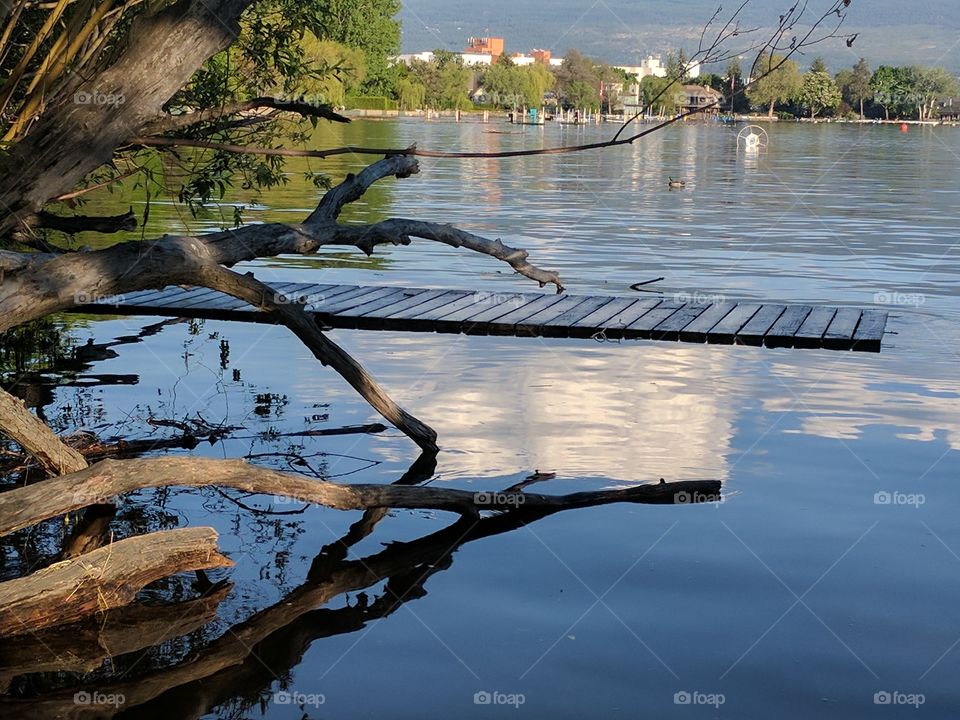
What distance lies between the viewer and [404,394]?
11047 millimetres

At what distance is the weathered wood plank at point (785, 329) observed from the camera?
1297cm

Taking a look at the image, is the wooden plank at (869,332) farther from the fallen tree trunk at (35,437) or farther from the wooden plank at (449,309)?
the fallen tree trunk at (35,437)

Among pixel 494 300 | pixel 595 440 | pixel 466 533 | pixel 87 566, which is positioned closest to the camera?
pixel 87 566

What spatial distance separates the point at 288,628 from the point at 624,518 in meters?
2.43

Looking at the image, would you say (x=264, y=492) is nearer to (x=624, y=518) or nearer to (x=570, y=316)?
(x=624, y=518)

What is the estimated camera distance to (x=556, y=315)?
45.8ft

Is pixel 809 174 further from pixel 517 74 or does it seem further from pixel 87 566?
pixel 517 74

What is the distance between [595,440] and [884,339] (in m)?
5.43

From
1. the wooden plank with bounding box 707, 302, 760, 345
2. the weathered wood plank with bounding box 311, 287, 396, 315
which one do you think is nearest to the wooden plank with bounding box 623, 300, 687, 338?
the wooden plank with bounding box 707, 302, 760, 345

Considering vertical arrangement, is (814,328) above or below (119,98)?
below

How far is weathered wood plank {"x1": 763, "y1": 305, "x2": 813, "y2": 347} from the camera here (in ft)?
42.5

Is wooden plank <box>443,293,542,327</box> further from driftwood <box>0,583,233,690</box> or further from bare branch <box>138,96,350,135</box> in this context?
driftwood <box>0,583,233,690</box>

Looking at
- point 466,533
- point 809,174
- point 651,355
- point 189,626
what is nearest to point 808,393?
point 651,355

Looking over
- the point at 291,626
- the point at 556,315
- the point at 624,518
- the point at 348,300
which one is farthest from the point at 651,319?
the point at 291,626
